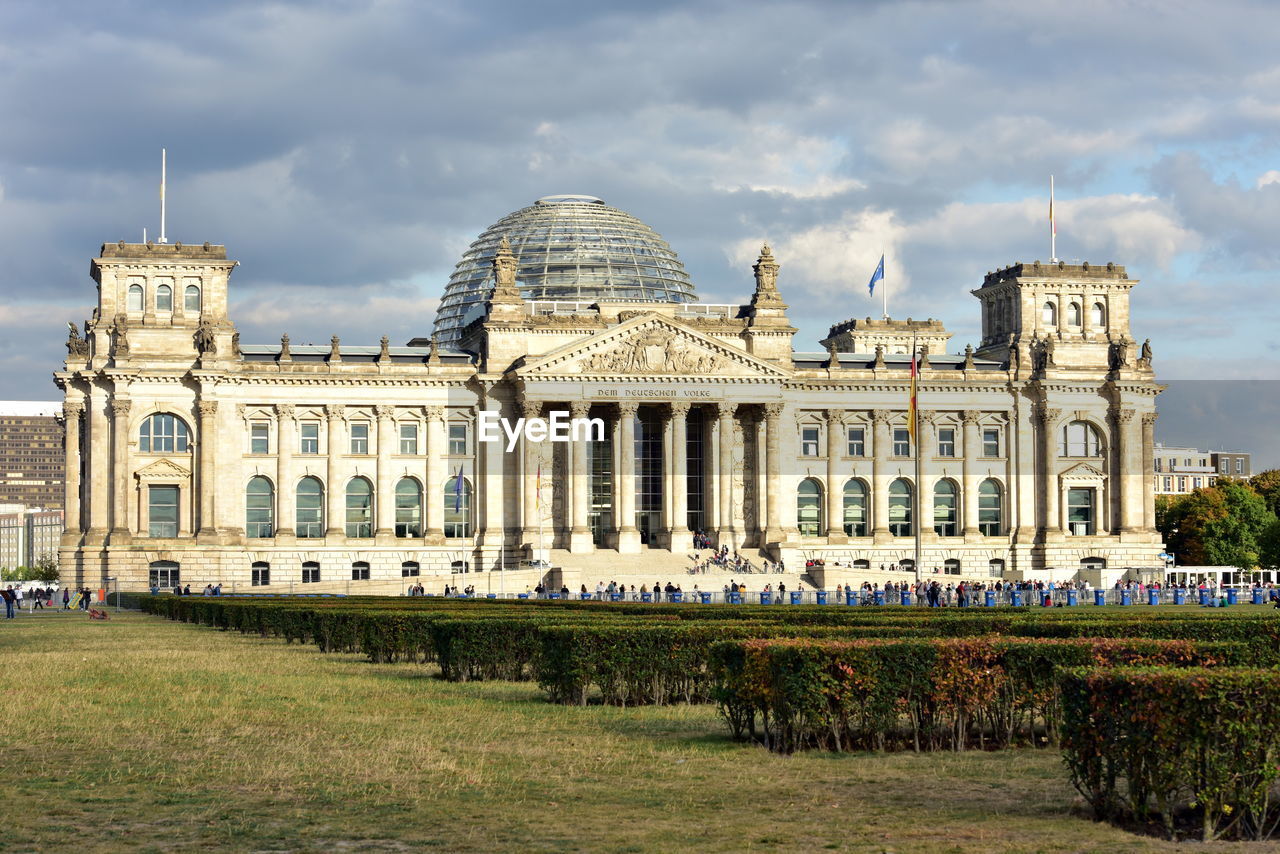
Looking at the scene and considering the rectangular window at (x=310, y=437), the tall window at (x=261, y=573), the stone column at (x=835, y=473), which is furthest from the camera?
the stone column at (x=835, y=473)

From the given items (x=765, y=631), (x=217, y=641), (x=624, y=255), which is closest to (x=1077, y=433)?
(x=624, y=255)

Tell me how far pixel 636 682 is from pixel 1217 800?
16.5m

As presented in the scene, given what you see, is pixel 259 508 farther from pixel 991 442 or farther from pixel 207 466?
pixel 991 442

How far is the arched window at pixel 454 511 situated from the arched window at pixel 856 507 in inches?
1025

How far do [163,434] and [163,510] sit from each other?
491cm

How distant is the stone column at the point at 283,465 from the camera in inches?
4496

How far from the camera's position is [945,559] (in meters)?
121

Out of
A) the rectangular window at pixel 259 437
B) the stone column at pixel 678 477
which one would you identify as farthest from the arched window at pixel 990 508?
the rectangular window at pixel 259 437

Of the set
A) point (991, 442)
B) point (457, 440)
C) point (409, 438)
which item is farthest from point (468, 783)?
point (991, 442)

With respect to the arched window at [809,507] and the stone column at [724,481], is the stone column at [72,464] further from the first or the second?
the arched window at [809,507]

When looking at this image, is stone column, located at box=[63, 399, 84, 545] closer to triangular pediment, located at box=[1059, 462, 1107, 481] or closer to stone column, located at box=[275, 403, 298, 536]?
stone column, located at box=[275, 403, 298, 536]

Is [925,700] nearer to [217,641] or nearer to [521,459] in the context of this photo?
[217,641]

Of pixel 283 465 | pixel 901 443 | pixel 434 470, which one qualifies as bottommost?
pixel 434 470

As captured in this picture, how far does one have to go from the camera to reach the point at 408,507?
11731cm
